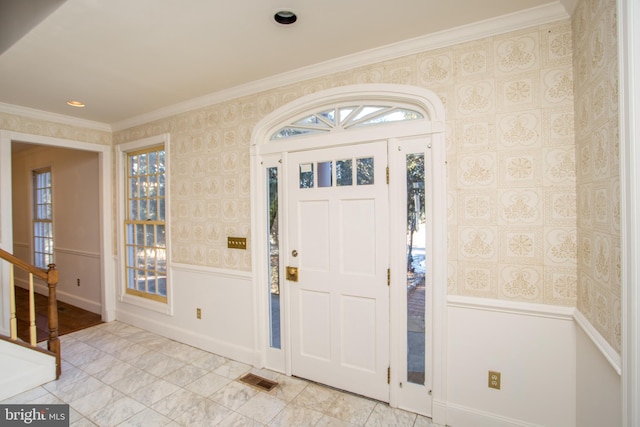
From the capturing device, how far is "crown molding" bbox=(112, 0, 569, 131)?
173 cm

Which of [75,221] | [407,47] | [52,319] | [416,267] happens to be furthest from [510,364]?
[75,221]

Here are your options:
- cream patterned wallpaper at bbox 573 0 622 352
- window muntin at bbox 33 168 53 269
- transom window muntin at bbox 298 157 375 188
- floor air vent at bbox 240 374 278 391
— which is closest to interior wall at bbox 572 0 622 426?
cream patterned wallpaper at bbox 573 0 622 352

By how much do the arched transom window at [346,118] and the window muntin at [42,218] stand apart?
5161 millimetres

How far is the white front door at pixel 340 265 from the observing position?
2.23 m

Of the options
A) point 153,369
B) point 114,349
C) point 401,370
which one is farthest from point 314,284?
point 114,349

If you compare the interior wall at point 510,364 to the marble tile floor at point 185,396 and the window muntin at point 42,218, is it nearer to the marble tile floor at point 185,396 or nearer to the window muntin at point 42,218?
the marble tile floor at point 185,396

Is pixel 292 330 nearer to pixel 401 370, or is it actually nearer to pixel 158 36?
pixel 401 370

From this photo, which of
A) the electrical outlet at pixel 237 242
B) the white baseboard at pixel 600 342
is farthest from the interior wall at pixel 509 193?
the electrical outlet at pixel 237 242

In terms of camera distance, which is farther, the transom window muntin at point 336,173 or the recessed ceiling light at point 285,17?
the transom window muntin at point 336,173

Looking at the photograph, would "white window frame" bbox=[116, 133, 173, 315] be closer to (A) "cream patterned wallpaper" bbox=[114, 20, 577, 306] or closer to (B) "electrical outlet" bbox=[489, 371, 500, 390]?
(A) "cream patterned wallpaper" bbox=[114, 20, 577, 306]

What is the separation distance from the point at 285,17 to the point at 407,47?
90 cm

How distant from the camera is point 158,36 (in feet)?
6.42

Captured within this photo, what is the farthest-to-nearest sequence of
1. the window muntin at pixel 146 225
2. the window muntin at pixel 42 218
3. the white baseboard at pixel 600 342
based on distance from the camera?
the window muntin at pixel 42 218 < the window muntin at pixel 146 225 < the white baseboard at pixel 600 342

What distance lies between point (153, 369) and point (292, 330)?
142 cm
